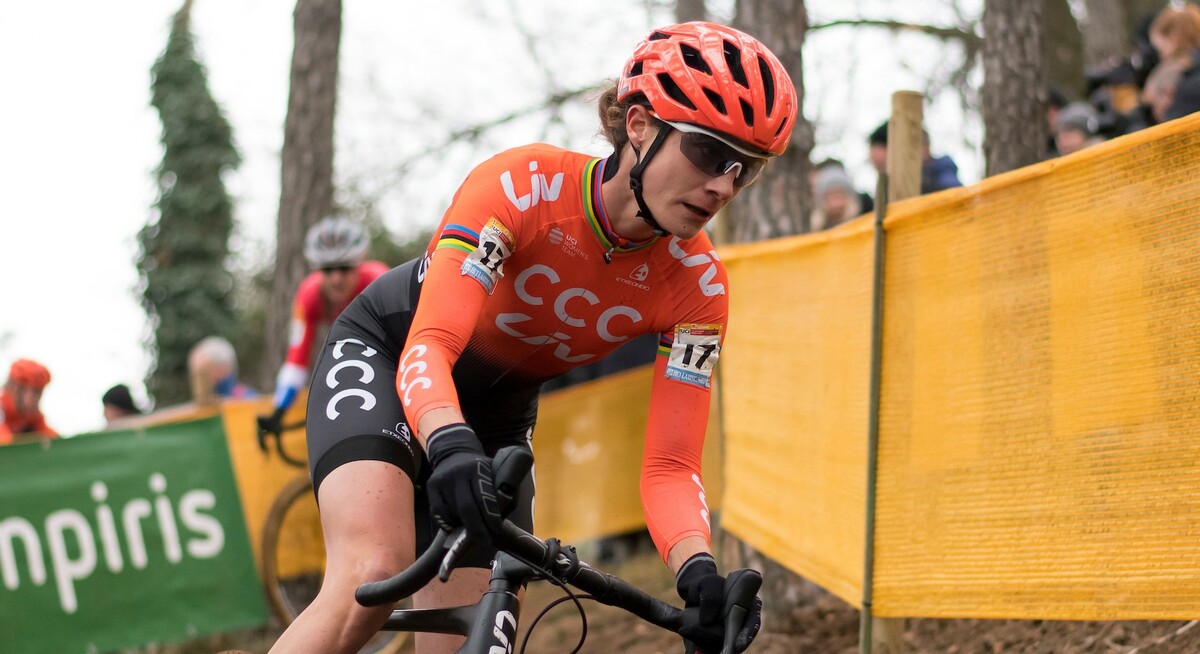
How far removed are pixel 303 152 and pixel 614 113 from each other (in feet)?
24.4

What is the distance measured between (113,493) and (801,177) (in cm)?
476

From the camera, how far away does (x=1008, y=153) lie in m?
7.89

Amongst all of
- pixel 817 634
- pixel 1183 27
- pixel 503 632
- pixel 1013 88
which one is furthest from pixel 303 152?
pixel 503 632

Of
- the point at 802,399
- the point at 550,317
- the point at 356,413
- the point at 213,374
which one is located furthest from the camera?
the point at 213,374

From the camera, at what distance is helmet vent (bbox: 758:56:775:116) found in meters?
3.05

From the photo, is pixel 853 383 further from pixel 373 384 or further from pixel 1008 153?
pixel 1008 153

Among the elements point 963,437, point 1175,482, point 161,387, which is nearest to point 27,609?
point 963,437

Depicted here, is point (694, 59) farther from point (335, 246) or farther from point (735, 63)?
point (335, 246)

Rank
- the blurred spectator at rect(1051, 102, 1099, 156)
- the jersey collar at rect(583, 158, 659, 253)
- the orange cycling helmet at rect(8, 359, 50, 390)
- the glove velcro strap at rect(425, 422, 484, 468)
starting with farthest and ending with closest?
the orange cycling helmet at rect(8, 359, 50, 390), the blurred spectator at rect(1051, 102, 1099, 156), the jersey collar at rect(583, 158, 659, 253), the glove velcro strap at rect(425, 422, 484, 468)

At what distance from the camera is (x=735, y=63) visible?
3.09 m

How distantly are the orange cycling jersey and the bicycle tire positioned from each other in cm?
465

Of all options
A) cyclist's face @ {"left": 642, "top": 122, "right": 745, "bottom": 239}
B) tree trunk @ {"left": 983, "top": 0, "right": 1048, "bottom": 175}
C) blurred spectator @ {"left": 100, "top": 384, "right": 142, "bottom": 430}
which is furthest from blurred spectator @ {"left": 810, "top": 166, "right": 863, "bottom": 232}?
blurred spectator @ {"left": 100, "top": 384, "right": 142, "bottom": 430}

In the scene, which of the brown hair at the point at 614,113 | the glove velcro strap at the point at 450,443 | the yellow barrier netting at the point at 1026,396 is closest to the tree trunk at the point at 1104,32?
the yellow barrier netting at the point at 1026,396

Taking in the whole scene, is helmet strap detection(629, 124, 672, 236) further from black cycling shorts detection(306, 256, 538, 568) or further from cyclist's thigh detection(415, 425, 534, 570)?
black cycling shorts detection(306, 256, 538, 568)
